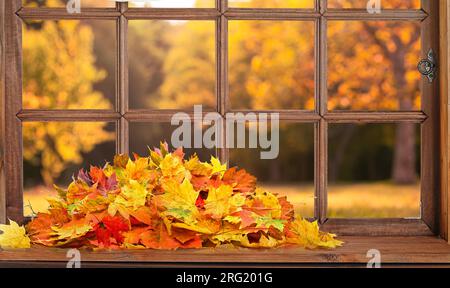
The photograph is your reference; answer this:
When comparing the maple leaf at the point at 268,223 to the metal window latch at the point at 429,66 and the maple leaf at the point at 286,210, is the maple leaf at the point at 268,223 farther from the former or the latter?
the metal window latch at the point at 429,66

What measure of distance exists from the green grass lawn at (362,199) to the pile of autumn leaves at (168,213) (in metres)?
5.11

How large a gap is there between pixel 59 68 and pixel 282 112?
666 centimetres

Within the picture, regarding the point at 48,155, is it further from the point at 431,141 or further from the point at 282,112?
the point at 431,141

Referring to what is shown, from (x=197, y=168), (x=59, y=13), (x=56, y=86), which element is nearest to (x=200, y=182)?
(x=197, y=168)

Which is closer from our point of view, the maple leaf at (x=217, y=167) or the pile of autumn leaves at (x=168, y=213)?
the pile of autumn leaves at (x=168, y=213)

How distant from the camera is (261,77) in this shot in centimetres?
966

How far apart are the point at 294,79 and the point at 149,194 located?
25.6 ft

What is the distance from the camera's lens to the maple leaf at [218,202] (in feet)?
5.41

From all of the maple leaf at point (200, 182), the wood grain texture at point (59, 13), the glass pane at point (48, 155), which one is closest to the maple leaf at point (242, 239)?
the maple leaf at point (200, 182)

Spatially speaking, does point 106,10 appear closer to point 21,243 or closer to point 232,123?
point 232,123

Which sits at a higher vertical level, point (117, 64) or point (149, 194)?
point (117, 64)

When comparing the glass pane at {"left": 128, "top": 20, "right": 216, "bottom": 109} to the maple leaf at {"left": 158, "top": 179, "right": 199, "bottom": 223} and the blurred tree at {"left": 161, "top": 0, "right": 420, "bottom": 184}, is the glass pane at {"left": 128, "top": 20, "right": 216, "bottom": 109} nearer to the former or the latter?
the blurred tree at {"left": 161, "top": 0, "right": 420, "bottom": 184}

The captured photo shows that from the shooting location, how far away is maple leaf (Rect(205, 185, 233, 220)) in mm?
1648
